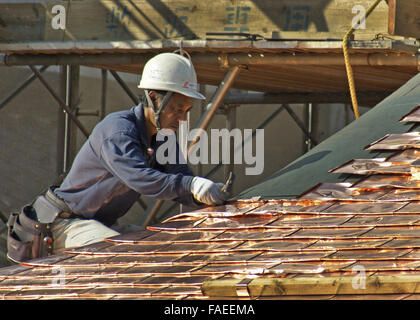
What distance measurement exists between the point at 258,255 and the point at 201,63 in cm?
505

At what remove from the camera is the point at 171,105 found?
5824mm

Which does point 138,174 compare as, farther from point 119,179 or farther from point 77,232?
point 77,232

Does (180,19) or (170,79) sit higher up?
(180,19)

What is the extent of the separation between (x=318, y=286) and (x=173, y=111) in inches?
88.8

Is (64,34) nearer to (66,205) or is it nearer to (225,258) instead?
(66,205)

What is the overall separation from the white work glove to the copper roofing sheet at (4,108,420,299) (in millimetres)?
64

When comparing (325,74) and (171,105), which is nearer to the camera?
(171,105)

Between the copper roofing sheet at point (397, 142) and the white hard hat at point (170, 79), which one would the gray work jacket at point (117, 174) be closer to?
the white hard hat at point (170, 79)

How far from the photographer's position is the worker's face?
5.82 metres

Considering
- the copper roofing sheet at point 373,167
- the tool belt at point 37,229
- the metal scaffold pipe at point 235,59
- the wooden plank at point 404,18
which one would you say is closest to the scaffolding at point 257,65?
the metal scaffold pipe at point 235,59

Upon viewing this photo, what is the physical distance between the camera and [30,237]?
6148 millimetres

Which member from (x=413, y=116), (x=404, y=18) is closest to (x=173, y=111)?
(x=413, y=116)
